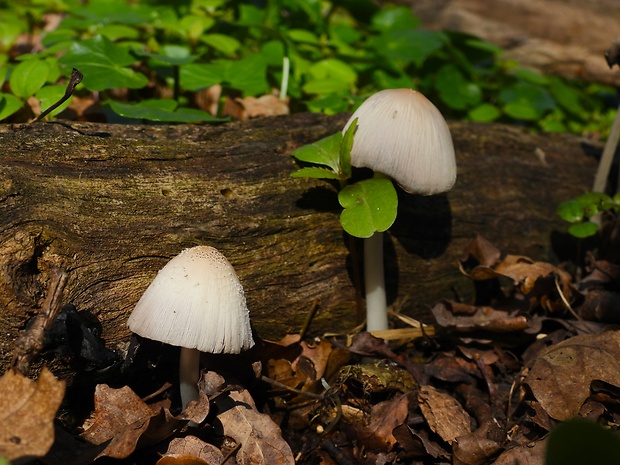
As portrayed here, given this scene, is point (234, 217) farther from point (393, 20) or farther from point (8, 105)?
point (393, 20)

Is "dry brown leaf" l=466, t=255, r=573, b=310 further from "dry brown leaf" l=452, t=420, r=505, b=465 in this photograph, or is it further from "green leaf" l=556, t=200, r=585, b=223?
"dry brown leaf" l=452, t=420, r=505, b=465

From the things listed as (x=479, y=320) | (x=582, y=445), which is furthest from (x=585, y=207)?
(x=582, y=445)

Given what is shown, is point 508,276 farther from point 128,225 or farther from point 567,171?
point 128,225

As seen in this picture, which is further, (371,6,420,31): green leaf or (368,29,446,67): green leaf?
(371,6,420,31): green leaf

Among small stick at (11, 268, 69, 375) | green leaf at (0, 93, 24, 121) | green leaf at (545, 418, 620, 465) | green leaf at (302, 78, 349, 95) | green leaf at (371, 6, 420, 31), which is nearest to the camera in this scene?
green leaf at (545, 418, 620, 465)

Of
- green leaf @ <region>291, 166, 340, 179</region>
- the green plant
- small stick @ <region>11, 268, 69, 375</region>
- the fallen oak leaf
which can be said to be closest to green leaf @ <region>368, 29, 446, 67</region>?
the green plant

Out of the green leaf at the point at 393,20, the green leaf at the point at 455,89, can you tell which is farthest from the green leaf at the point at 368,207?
the green leaf at the point at 393,20

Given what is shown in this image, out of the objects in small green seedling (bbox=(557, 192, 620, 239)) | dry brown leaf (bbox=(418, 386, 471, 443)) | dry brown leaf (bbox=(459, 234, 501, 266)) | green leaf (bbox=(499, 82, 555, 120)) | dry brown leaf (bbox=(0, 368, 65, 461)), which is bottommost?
dry brown leaf (bbox=(418, 386, 471, 443))

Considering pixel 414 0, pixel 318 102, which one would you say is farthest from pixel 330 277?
pixel 414 0
